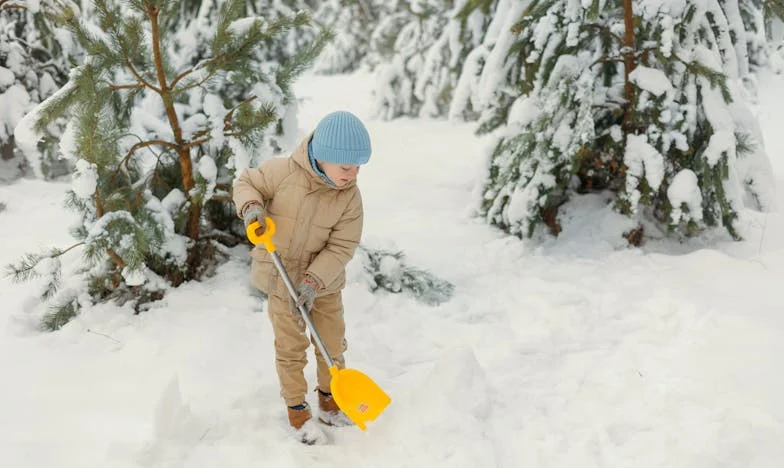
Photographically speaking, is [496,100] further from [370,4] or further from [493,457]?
[370,4]

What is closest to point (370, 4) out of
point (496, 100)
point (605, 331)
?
point (496, 100)

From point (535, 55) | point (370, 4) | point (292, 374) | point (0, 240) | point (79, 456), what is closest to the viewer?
point (79, 456)

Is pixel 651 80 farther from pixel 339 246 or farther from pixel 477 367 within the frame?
pixel 339 246

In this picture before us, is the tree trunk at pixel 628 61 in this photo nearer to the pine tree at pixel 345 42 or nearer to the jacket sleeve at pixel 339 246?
the jacket sleeve at pixel 339 246

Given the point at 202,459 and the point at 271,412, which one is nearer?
the point at 202,459

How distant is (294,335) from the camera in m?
2.64

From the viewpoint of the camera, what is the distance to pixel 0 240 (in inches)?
187

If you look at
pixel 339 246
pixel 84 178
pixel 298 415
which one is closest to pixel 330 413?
pixel 298 415

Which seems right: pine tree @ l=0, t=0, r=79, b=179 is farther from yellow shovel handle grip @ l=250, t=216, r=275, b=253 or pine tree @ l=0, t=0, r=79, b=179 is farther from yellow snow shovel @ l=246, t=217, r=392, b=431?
yellow snow shovel @ l=246, t=217, r=392, b=431

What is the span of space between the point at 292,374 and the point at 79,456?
36.4 inches

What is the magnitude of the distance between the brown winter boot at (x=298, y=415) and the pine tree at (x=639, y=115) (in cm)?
250

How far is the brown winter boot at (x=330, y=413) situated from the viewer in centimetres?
277

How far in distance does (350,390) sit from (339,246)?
661 millimetres

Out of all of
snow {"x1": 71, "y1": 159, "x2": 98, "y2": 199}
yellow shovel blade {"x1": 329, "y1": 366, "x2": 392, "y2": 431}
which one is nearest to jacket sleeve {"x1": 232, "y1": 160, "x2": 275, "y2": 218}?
yellow shovel blade {"x1": 329, "y1": 366, "x2": 392, "y2": 431}
